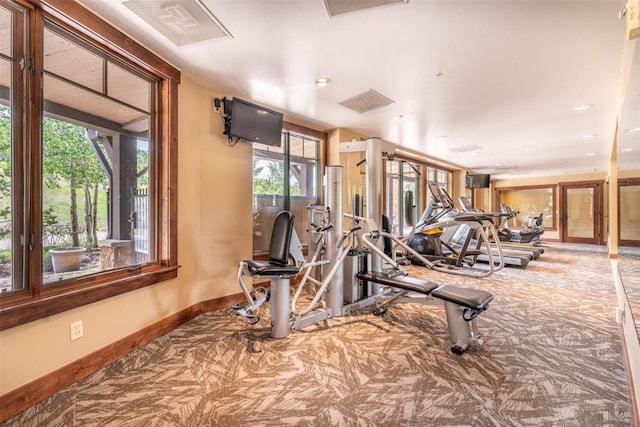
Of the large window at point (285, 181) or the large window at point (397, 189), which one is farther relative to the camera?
the large window at point (397, 189)

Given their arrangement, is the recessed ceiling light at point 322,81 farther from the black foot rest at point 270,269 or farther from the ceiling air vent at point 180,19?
the black foot rest at point 270,269

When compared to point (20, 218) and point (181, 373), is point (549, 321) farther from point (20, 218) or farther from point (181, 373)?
point (20, 218)

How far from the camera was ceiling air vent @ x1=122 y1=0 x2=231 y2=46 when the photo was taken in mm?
1984

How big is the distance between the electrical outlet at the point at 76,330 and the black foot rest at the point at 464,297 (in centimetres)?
285

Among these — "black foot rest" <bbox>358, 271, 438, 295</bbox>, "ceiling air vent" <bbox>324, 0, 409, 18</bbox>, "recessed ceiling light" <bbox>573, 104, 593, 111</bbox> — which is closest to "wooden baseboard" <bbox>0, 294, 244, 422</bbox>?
"black foot rest" <bbox>358, 271, 438, 295</bbox>

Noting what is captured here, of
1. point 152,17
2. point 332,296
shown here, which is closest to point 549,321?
point 332,296

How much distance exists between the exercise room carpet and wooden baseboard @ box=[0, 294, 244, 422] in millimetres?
50

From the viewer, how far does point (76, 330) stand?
206cm

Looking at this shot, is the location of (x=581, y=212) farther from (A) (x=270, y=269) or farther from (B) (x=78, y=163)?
(B) (x=78, y=163)

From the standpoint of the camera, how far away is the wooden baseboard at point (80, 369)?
172cm

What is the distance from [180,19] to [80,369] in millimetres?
2634

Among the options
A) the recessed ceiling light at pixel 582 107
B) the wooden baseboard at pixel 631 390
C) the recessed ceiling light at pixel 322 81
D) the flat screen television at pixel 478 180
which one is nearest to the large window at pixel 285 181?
the recessed ceiling light at pixel 322 81

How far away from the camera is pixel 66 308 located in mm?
1969

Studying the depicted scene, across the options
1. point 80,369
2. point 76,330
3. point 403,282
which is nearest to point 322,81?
point 403,282
